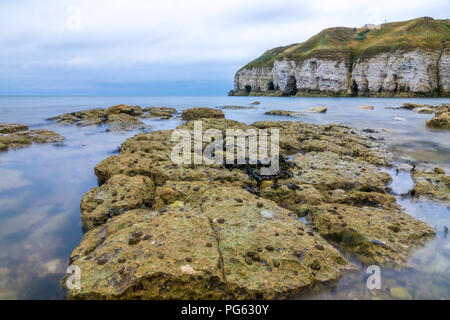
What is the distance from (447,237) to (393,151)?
8.97 meters

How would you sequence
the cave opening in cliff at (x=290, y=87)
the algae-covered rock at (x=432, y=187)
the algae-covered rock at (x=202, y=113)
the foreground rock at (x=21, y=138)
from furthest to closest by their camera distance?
the cave opening in cliff at (x=290, y=87)
the algae-covered rock at (x=202, y=113)
the foreground rock at (x=21, y=138)
the algae-covered rock at (x=432, y=187)

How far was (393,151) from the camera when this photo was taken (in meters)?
12.4

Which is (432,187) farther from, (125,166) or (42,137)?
(42,137)

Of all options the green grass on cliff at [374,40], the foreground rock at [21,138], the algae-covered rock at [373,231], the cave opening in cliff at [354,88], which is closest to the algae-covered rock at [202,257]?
the algae-covered rock at [373,231]

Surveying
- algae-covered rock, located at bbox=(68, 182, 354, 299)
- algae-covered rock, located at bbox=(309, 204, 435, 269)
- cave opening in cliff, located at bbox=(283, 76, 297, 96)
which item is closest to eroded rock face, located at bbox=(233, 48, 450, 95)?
cave opening in cliff, located at bbox=(283, 76, 297, 96)

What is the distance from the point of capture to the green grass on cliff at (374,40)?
84.5 meters

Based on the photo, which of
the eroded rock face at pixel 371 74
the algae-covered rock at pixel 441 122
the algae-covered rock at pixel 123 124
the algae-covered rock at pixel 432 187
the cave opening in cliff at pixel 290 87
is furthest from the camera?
the cave opening in cliff at pixel 290 87

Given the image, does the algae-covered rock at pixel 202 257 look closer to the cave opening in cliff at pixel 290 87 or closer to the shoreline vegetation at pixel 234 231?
the shoreline vegetation at pixel 234 231

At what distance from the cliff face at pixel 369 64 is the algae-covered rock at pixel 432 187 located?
91.0 m

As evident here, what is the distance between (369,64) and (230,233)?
4071 inches

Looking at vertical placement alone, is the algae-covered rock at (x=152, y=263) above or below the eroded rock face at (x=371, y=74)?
below

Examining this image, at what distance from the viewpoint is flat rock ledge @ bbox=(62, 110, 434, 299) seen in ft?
10.5

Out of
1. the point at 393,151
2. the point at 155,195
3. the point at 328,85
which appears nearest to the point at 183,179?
the point at 155,195

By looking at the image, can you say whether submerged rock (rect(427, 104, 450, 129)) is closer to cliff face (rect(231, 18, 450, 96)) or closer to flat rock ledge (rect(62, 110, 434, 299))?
flat rock ledge (rect(62, 110, 434, 299))
